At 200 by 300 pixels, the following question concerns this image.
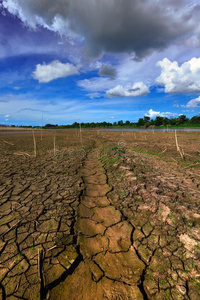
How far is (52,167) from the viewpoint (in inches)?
253

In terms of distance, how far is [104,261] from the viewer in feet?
7.09

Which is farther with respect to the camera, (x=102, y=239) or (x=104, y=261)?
(x=102, y=239)

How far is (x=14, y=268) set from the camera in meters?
2.01

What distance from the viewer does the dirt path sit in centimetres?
178

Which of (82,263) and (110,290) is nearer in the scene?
(110,290)

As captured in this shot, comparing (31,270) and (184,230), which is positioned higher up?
(184,230)

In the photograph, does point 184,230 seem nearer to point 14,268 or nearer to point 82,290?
point 82,290

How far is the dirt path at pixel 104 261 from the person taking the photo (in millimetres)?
1780

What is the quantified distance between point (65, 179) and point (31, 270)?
322 cm

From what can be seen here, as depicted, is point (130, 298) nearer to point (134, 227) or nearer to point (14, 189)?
point (134, 227)

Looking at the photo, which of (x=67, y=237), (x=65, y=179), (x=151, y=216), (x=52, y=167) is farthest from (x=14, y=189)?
(x=151, y=216)

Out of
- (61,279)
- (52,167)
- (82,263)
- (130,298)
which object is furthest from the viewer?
(52,167)

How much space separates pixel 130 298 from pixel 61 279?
935mm

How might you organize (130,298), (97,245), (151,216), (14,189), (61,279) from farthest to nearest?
(14,189) < (151,216) < (97,245) < (61,279) < (130,298)
